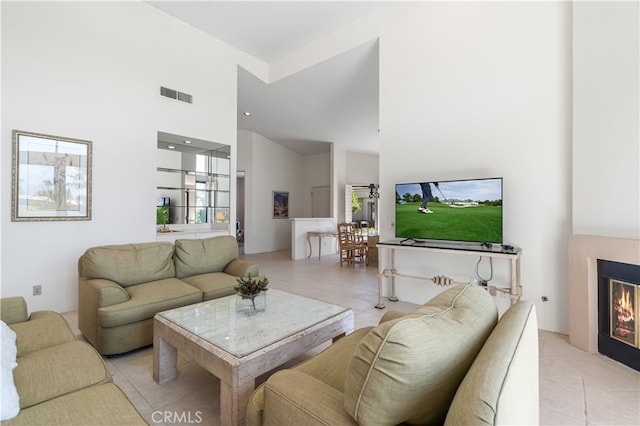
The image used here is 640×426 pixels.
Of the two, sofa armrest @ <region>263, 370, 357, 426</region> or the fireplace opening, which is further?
the fireplace opening

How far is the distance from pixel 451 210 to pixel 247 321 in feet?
8.41

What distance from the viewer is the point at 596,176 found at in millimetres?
2580

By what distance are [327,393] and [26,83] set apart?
4.41 metres

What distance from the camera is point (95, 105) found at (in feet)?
12.0

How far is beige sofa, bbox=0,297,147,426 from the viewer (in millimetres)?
1082

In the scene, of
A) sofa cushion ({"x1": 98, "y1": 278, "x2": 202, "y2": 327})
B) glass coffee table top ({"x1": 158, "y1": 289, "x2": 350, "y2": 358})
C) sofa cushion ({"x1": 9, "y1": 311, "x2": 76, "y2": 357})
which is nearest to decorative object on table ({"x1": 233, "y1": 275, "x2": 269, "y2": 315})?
glass coffee table top ({"x1": 158, "y1": 289, "x2": 350, "y2": 358})

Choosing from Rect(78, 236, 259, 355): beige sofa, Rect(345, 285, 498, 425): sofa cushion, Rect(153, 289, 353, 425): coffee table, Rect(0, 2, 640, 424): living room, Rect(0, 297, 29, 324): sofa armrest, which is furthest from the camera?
Rect(0, 2, 640, 424): living room

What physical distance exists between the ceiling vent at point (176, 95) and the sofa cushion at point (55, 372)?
3785 millimetres

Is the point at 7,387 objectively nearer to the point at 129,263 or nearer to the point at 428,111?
the point at 129,263

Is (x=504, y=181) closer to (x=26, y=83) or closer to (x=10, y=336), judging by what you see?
(x=10, y=336)

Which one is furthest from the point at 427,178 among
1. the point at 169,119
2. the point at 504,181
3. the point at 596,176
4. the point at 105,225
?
the point at 105,225

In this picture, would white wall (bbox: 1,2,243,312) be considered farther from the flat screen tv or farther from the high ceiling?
the flat screen tv

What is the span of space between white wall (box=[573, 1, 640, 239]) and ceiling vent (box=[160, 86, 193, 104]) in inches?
191

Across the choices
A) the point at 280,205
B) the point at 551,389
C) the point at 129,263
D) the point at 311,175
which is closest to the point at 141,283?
the point at 129,263
